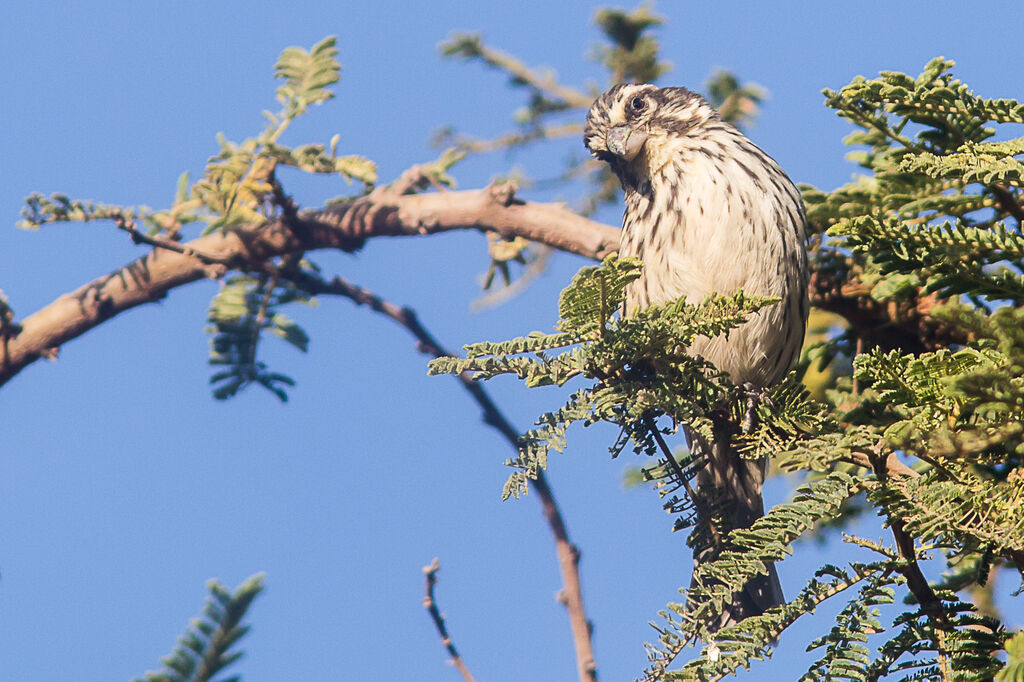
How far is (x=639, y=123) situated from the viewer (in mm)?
4535

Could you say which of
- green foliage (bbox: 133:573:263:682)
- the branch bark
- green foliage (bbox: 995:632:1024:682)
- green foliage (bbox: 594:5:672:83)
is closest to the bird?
the branch bark

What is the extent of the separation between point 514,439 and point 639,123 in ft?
7.48

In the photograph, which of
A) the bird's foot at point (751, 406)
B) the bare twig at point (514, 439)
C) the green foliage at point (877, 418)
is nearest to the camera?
the green foliage at point (877, 418)

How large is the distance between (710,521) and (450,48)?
11.9 feet

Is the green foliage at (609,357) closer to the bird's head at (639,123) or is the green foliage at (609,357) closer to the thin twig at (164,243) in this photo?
the thin twig at (164,243)

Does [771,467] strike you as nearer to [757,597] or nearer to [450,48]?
[757,597]

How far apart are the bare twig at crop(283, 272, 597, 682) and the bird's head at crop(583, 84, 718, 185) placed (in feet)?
4.44

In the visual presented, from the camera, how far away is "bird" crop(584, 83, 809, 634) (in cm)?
388

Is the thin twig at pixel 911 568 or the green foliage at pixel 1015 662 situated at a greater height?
the thin twig at pixel 911 568

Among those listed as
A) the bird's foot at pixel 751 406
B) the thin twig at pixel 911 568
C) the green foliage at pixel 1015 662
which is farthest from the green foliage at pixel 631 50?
the green foliage at pixel 1015 662

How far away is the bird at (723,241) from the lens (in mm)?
3881

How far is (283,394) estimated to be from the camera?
153 inches

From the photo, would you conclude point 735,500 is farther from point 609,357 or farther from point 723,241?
point 609,357

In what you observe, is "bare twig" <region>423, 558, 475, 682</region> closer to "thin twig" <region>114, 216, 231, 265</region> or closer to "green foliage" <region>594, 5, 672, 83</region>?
"thin twig" <region>114, 216, 231, 265</region>
